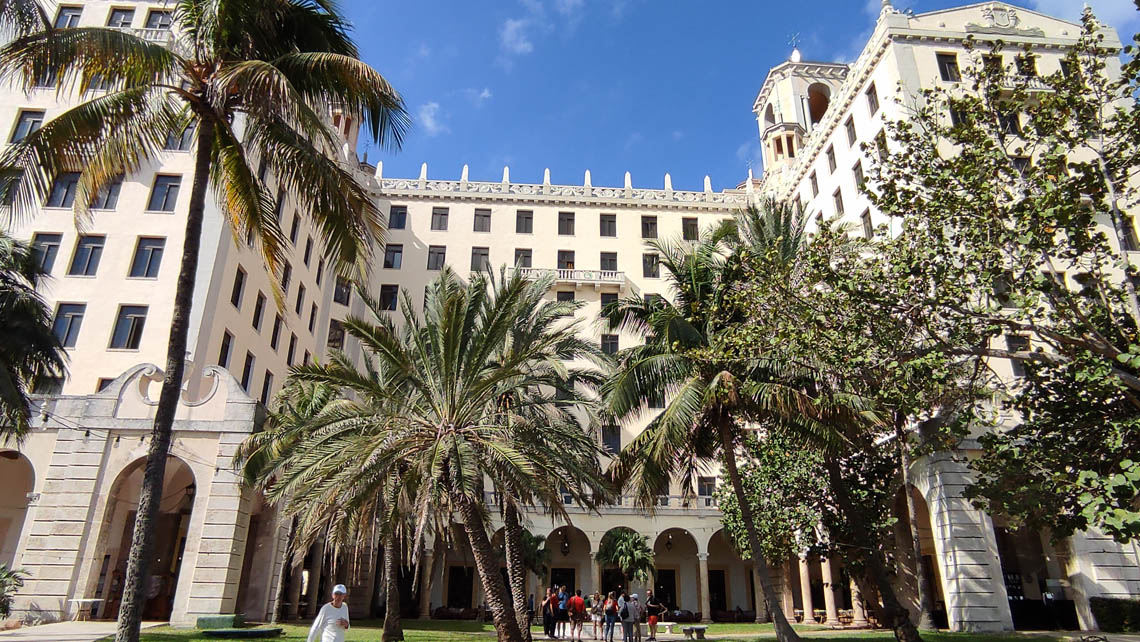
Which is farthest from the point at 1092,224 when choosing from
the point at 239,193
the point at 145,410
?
the point at 145,410

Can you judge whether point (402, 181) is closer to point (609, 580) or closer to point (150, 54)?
point (609, 580)

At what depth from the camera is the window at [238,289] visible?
27953 mm

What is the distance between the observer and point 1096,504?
10.7 metres

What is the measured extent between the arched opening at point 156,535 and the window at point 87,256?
27.0 ft

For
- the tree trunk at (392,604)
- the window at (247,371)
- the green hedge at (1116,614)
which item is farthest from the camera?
the window at (247,371)

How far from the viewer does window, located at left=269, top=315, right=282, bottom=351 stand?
31781 millimetres

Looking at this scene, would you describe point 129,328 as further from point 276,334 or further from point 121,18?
point 121,18

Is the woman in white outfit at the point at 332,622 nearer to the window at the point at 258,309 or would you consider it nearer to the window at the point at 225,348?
the window at the point at 225,348

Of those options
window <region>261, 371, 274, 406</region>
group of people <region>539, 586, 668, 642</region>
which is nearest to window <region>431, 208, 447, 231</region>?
window <region>261, 371, 274, 406</region>

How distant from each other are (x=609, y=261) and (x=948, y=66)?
20451mm

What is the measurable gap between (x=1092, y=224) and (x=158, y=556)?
30.0 meters

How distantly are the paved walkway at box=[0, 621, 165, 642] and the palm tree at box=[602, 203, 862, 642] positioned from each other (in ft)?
41.1

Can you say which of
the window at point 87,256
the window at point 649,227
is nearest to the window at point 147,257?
the window at point 87,256

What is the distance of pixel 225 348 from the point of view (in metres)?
27.3
